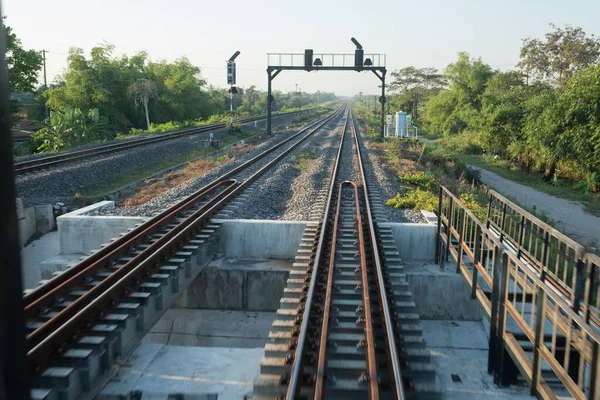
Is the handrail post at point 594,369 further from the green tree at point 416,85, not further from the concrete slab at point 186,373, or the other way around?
the green tree at point 416,85

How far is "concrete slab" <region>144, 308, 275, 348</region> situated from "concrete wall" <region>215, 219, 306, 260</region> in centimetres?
132

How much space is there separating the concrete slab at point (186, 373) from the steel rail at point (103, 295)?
75 centimetres

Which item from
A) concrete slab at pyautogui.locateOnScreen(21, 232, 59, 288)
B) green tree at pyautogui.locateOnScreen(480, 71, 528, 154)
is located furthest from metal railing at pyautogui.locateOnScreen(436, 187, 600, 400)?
green tree at pyautogui.locateOnScreen(480, 71, 528, 154)

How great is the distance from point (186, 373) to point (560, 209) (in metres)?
17.2

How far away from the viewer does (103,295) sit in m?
5.97

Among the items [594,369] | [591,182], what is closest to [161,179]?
[594,369]

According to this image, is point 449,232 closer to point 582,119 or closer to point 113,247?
point 113,247

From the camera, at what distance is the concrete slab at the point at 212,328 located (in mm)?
7789

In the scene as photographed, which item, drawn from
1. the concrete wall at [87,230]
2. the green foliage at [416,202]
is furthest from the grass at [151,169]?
the green foliage at [416,202]

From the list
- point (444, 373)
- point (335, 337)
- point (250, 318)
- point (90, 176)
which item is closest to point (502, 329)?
point (444, 373)

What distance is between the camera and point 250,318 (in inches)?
334

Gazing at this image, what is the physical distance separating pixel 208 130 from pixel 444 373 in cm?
3089

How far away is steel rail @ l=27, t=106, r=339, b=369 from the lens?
196 inches

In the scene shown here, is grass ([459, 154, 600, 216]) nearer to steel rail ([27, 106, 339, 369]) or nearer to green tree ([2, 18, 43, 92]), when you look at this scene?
steel rail ([27, 106, 339, 369])
